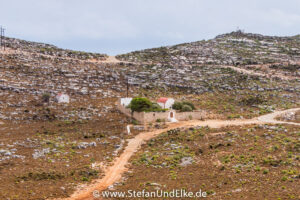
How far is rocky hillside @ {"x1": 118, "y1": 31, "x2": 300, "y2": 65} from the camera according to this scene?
110 meters

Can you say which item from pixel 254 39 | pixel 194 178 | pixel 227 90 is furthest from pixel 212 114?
pixel 254 39

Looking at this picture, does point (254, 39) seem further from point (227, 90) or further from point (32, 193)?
point (32, 193)

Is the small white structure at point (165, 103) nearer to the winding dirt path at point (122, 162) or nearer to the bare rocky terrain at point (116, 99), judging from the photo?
the bare rocky terrain at point (116, 99)

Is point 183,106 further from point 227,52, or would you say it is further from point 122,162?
point 227,52

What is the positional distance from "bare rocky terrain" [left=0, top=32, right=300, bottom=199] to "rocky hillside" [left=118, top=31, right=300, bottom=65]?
16.1 inches

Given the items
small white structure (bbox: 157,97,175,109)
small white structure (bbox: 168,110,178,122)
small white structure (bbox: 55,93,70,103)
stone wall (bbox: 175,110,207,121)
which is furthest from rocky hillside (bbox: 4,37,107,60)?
stone wall (bbox: 175,110,207,121)

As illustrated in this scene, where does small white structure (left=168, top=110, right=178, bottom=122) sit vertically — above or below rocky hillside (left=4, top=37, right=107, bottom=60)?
below

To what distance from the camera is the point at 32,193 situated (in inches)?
944

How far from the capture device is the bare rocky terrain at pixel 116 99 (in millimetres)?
28703

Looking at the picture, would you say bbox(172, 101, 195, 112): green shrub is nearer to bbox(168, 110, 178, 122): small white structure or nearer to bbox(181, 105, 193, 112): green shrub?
bbox(181, 105, 193, 112): green shrub

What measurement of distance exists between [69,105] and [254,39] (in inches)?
4332

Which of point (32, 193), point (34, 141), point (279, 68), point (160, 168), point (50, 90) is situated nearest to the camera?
point (32, 193)

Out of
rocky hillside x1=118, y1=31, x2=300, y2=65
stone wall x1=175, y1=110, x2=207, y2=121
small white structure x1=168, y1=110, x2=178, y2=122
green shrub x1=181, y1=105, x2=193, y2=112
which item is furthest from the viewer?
rocky hillside x1=118, y1=31, x2=300, y2=65

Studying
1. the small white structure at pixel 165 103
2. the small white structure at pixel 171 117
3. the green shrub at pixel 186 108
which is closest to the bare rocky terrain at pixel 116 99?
the small white structure at pixel 171 117
